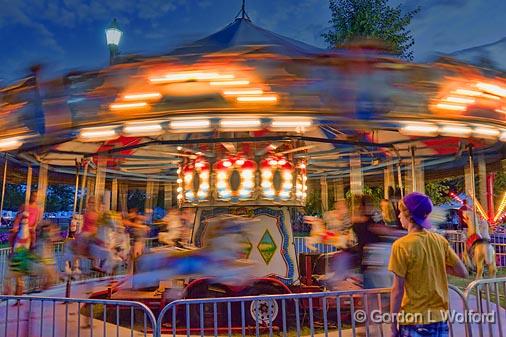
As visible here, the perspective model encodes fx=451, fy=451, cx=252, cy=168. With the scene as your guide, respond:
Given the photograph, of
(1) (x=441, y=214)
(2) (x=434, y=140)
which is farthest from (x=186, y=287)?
(1) (x=441, y=214)

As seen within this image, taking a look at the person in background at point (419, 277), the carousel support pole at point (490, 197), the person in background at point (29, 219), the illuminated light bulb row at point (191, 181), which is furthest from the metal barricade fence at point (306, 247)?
the person in background at point (419, 277)

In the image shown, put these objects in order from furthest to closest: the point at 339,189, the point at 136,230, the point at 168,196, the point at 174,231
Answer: the point at 339,189, the point at 168,196, the point at 136,230, the point at 174,231

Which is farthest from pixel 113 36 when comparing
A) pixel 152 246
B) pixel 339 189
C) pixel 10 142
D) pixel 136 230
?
pixel 339 189

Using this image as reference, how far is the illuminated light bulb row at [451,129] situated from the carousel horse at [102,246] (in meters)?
3.66

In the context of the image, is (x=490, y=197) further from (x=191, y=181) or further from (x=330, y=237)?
(x=191, y=181)

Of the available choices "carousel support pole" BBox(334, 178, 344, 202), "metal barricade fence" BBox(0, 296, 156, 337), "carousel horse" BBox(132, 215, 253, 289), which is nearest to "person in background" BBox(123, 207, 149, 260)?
"metal barricade fence" BBox(0, 296, 156, 337)

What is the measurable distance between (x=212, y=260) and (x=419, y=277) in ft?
9.16

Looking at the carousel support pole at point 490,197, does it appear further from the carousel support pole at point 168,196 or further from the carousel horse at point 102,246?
the carousel horse at point 102,246

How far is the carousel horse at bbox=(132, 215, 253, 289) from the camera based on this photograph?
495 centimetres

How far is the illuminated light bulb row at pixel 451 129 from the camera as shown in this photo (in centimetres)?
393

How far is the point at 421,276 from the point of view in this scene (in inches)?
101

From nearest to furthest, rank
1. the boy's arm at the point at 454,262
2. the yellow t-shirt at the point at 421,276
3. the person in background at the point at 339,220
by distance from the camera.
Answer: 1. the yellow t-shirt at the point at 421,276
2. the boy's arm at the point at 454,262
3. the person in background at the point at 339,220

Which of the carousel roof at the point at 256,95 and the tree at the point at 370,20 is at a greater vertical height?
the tree at the point at 370,20

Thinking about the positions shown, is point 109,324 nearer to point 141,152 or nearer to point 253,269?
point 253,269
